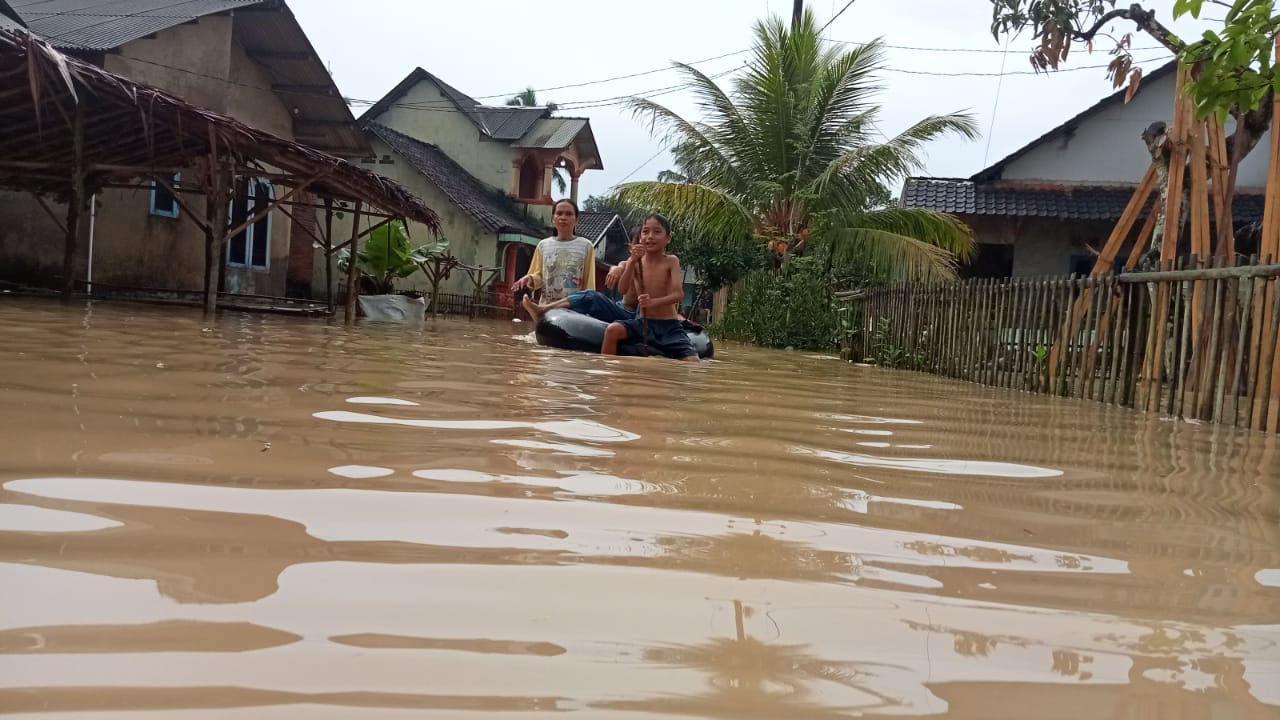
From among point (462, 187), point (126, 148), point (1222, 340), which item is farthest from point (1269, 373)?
point (462, 187)

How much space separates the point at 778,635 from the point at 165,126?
11978mm

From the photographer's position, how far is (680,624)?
1356mm

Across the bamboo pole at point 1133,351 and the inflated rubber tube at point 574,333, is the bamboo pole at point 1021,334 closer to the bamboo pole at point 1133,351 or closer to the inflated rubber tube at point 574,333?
the bamboo pole at point 1133,351

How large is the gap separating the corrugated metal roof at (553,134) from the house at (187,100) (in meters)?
10.9

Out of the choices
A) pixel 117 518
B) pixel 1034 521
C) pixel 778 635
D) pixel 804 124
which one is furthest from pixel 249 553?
pixel 804 124

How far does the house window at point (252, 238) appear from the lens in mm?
16547

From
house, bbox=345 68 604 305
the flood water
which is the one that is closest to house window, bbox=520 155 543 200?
house, bbox=345 68 604 305

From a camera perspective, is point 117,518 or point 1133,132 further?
point 1133,132

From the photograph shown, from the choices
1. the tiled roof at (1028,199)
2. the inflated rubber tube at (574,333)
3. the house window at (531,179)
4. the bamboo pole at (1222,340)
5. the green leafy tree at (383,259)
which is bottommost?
the inflated rubber tube at (574,333)

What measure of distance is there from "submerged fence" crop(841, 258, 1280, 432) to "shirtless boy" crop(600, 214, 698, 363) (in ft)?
8.37

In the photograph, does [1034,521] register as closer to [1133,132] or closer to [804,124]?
[804,124]

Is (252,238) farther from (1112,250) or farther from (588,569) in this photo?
(588,569)

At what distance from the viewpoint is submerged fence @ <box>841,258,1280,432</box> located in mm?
5008

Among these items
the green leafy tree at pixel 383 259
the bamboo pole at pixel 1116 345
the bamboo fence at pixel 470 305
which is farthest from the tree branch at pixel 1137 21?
the bamboo fence at pixel 470 305
